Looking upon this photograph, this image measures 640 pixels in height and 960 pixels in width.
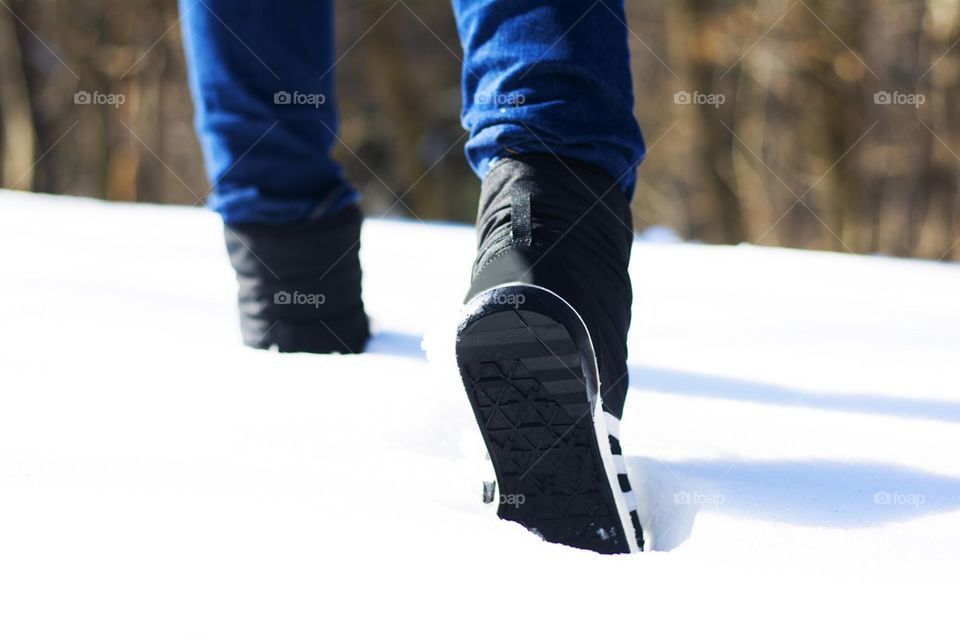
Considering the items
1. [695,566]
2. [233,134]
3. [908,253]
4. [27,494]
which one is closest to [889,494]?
[695,566]

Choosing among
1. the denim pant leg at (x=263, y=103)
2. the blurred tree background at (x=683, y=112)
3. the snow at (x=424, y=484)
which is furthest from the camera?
the blurred tree background at (x=683, y=112)

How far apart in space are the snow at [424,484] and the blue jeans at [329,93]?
0.62 feet

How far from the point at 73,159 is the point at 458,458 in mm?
10857

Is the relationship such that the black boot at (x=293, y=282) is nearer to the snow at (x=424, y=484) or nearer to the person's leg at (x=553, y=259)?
the snow at (x=424, y=484)

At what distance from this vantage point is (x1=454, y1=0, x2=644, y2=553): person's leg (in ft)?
2.34

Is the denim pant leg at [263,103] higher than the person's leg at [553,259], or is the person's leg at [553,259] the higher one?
the denim pant leg at [263,103]

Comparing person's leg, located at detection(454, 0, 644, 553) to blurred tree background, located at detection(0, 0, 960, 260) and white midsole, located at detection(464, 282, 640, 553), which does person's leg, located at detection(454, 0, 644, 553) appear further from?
blurred tree background, located at detection(0, 0, 960, 260)

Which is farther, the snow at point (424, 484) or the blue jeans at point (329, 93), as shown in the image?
the blue jeans at point (329, 93)

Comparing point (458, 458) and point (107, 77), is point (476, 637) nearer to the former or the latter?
point (458, 458)

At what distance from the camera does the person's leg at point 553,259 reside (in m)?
0.71

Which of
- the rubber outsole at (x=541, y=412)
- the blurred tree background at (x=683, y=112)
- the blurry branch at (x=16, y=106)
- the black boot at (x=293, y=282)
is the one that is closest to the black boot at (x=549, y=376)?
the rubber outsole at (x=541, y=412)

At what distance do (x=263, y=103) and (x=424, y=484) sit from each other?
57 cm

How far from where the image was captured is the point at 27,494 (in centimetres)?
71

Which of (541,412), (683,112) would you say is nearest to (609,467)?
(541,412)
